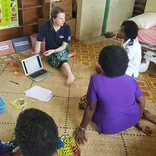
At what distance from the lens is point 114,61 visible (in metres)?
1.12

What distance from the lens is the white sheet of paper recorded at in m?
1.74

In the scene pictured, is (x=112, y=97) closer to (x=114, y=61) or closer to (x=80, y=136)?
(x=114, y=61)

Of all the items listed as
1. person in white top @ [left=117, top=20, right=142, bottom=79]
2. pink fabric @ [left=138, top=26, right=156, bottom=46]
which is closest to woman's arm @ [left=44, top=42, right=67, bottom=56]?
person in white top @ [left=117, top=20, right=142, bottom=79]

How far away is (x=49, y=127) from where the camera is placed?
65 cm

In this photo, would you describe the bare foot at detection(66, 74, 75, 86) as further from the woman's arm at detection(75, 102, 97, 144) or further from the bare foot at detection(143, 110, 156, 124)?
the bare foot at detection(143, 110, 156, 124)

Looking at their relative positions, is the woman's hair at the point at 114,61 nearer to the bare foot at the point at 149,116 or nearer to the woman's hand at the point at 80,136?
the woman's hand at the point at 80,136

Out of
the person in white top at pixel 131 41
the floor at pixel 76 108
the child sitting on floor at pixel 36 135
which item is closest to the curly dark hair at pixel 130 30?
the person in white top at pixel 131 41

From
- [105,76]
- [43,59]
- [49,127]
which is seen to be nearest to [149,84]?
[105,76]

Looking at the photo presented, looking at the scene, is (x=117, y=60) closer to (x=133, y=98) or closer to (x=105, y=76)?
(x=105, y=76)

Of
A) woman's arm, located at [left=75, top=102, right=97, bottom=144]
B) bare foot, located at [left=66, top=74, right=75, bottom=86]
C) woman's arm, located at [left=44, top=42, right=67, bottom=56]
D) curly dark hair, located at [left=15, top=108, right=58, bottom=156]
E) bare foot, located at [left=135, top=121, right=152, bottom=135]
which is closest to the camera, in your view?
curly dark hair, located at [left=15, top=108, right=58, bottom=156]

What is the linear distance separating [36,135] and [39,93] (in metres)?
1.19

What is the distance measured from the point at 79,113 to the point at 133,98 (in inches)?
19.8

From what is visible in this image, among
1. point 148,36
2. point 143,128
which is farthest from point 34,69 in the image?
point 148,36

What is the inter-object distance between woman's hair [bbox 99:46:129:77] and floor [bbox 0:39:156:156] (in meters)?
0.51
